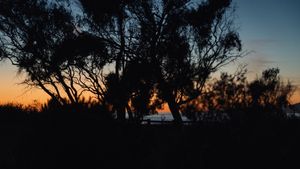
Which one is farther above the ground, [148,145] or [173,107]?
[173,107]

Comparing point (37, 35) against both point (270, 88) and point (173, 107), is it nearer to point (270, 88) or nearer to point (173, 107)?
point (173, 107)

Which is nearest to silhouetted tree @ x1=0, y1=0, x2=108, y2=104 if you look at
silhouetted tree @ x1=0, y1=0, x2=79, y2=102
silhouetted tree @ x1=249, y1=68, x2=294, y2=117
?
silhouetted tree @ x1=0, y1=0, x2=79, y2=102

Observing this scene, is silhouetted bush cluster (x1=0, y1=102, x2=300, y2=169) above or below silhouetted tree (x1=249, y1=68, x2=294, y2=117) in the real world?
below

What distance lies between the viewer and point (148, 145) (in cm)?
936

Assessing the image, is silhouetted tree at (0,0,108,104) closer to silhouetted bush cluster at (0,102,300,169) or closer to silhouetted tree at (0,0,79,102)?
silhouetted tree at (0,0,79,102)

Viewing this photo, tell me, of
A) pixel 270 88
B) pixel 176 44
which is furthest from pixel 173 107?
pixel 270 88

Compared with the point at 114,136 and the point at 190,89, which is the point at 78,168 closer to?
the point at 114,136

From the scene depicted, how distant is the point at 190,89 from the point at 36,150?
55.3 feet

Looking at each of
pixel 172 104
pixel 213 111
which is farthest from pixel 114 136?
pixel 172 104

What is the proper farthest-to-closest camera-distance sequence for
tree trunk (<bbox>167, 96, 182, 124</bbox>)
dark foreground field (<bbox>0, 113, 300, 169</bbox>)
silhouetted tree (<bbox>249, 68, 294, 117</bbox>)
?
silhouetted tree (<bbox>249, 68, 294, 117</bbox>)
tree trunk (<bbox>167, 96, 182, 124</bbox>)
dark foreground field (<bbox>0, 113, 300, 169</bbox>)

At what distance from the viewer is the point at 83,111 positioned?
9.05 m

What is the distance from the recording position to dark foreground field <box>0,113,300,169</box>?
8.05 meters

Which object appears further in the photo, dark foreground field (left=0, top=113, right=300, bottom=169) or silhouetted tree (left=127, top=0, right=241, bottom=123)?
silhouetted tree (left=127, top=0, right=241, bottom=123)

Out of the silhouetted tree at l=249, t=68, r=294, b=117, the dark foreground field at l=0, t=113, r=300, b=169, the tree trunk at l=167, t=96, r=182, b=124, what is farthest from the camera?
the silhouetted tree at l=249, t=68, r=294, b=117
